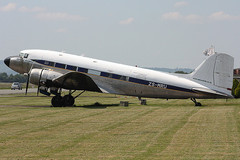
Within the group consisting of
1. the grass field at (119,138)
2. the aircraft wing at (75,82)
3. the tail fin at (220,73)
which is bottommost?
the grass field at (119,138)

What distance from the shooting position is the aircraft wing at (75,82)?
94.0ft

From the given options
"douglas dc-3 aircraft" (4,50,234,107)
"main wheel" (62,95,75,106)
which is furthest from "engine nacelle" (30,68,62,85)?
"main wheel" (62,95,75,106)

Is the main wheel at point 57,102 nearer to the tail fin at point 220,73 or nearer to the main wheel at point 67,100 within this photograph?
the main wheel at point 67,100

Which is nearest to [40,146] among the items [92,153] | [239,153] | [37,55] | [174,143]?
[92,153]

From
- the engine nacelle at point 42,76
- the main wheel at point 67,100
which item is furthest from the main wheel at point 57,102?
the engine nacelle at point 42,76

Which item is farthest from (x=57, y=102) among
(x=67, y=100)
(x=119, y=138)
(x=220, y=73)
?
(x=119, y=138)

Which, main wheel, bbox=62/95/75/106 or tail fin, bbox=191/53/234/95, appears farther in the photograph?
main wheel, bbox=62/95/75/106

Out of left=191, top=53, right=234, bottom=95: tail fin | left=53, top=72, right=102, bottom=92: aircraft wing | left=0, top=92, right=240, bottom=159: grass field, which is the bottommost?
left=0, top=92, right=240, bottom=159: grass field

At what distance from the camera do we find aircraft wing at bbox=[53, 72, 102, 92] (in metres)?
28.6

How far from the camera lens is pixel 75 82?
29891mm

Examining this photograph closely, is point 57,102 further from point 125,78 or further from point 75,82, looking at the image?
point 125,78

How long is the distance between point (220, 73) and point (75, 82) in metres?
11.1

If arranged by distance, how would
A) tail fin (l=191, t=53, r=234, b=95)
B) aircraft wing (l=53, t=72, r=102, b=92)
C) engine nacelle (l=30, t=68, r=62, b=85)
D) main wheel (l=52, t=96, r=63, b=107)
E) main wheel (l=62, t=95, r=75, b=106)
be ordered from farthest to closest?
main wheel (l=62, t=95, r=75, b=106) < main wheel (l=52, t=96, r=63, b=107) < engine nacelle (l=30, t=68, r=62, b=85) < tail fin (l=191, t=53, r=234, b=95) < aircraft wing (l=53, t=72, r=102, b=92)

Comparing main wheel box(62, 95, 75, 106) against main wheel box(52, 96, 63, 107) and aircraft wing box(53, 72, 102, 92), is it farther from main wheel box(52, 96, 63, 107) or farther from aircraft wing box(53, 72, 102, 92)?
aircraft wing box(53, 72, 102, 92)
